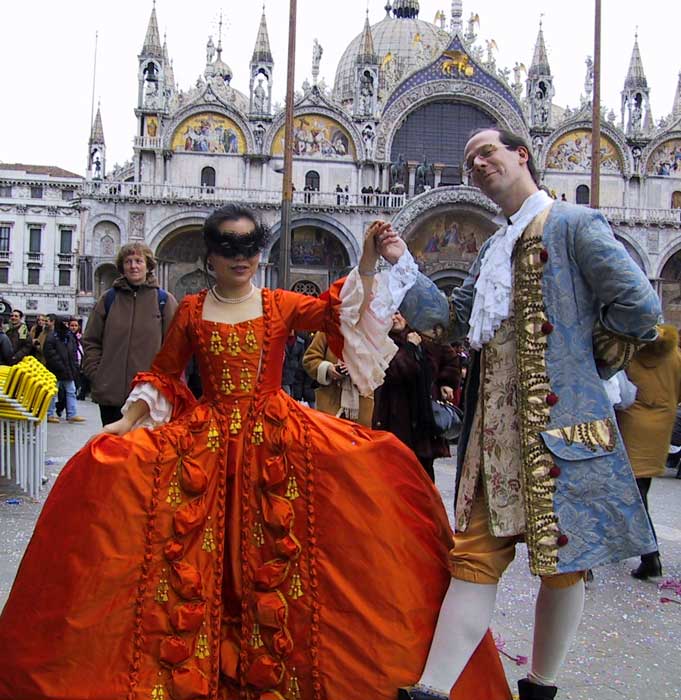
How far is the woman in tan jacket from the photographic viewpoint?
4910 millimetres

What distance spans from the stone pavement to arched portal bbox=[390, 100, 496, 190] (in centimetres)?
2361

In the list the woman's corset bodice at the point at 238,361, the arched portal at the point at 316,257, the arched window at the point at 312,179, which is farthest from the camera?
the arched window at the point at 312,179

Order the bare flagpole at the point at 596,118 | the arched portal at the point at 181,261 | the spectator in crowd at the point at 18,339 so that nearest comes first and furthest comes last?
the spectator in crowd at the point at 18,339 → the bare flagpole at the point at 596,118 → the arched portal at the point at 181,261

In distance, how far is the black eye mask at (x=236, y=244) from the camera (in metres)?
2.85

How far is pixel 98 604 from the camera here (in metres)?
2.37

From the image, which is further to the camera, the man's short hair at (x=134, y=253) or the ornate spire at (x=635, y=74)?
the ornate spire at (x=635, y=74)

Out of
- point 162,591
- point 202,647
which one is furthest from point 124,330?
point 202,647

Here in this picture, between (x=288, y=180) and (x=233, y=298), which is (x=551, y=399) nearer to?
(x=233, y=298)

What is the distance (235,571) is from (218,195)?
79.9ft

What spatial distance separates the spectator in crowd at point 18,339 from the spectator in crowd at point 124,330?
492 centimetres

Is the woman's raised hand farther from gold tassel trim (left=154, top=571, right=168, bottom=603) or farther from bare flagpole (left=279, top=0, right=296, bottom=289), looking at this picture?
bare flagpole (left=279, top=0, right=296, bottom=289)

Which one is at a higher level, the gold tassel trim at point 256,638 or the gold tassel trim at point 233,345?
the gold tassel trim at point 233,345

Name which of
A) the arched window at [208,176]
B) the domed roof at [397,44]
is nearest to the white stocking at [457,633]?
the arched window at [208,176]

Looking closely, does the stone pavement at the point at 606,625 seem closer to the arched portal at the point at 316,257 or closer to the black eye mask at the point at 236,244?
the black eye mask at the point at 236,244
